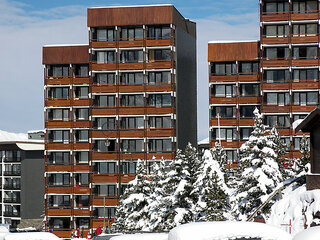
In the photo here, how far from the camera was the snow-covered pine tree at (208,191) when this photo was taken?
4575 centimetres

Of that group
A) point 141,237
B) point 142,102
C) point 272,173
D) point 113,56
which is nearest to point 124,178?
point 142,102

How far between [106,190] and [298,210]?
65271 millimetres

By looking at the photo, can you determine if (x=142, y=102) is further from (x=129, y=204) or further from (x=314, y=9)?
(x=129, y=204)

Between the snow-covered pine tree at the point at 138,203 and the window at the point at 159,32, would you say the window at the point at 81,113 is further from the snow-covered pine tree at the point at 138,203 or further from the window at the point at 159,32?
the snow-covered pine tree at the point at 138,203

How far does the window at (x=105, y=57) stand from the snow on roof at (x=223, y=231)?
78.5m

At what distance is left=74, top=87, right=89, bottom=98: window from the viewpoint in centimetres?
9869

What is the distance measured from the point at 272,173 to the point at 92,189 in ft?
170

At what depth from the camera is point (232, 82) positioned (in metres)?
89.8

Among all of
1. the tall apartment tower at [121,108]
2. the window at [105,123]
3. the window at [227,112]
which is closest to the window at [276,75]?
the window at [227,112]

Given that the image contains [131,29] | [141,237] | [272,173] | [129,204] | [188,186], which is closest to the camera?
[141,237]

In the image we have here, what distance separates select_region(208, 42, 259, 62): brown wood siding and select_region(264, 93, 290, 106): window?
241 inches

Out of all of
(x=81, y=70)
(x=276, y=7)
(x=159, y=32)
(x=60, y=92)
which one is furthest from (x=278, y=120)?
(x=60, y=92)

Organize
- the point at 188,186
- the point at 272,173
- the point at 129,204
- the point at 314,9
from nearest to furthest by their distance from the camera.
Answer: the point at 272,173, the point at 188,186, the point at 129,204, the point at 314,9

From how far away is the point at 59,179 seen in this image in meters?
97.2
